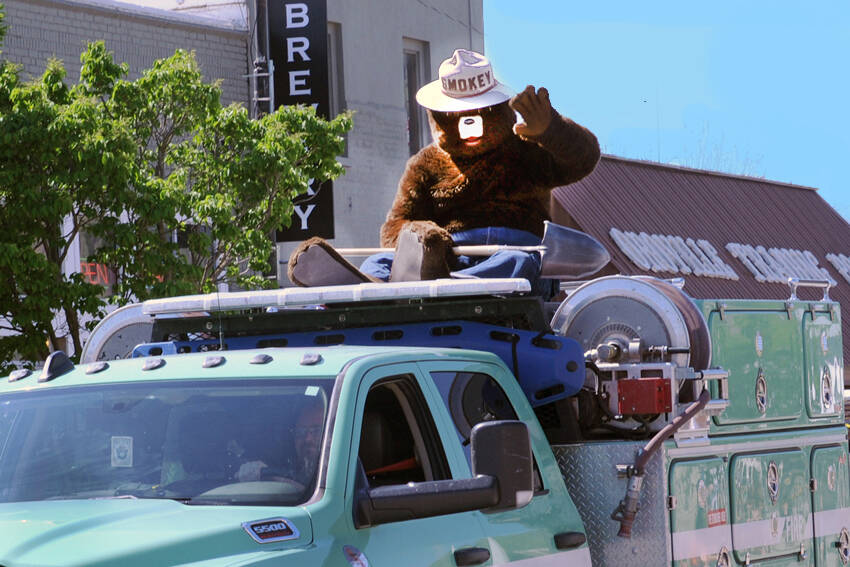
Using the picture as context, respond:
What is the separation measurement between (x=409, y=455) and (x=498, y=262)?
1994 millimetres

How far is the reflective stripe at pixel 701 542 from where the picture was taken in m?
6.01

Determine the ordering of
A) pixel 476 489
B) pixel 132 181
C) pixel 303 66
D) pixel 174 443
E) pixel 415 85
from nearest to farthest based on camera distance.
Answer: pixel 476 489, pixel 174 443, pixel 132 181, pixel 303 66, pixel 415 85

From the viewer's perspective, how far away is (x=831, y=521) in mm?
7402

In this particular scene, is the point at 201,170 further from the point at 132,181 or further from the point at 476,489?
the point at 476,489

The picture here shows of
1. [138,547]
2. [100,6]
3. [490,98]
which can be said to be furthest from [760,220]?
[138,547]

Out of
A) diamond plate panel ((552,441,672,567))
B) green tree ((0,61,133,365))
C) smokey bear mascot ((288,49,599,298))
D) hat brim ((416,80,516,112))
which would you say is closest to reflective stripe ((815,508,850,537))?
diamond plate panel ((552,441,672,567))

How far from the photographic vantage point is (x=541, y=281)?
7164mm

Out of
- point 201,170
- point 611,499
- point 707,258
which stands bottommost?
point 611,499

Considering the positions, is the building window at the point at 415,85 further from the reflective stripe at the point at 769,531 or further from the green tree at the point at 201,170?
the reflective stripe at the point at 769,531

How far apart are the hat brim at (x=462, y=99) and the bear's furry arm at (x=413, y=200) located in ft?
1.05

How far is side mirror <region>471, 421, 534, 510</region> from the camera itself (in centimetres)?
434

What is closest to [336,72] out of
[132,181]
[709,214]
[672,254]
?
[672,254]

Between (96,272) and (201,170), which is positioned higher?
(201,170)

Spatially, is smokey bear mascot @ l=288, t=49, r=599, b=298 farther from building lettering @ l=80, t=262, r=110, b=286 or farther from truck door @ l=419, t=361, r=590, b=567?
building lettering @ l=80, t=262, r=110, b=286
